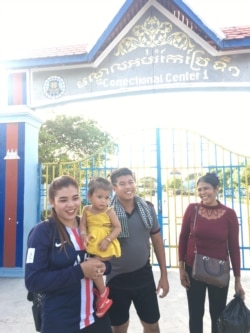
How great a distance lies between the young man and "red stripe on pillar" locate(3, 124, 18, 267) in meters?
3.22

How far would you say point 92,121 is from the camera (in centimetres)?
1995

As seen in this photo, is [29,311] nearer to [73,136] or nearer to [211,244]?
[211,244]

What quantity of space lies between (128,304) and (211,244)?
0.78 meters

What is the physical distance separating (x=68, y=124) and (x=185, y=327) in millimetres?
16405

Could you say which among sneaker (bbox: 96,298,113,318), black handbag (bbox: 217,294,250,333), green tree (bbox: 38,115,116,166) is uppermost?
green tree (bbox: 38,115,116,166)

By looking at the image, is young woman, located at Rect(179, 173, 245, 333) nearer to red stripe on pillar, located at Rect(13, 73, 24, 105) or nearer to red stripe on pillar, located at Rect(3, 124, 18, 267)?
red stripe on pillar, located at Rect(3, 124, 18, 267)

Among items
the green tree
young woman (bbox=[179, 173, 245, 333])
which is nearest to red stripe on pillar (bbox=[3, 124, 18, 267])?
young woman (bbox=[179, 173, 245, 333])

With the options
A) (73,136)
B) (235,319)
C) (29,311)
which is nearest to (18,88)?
(29,311)

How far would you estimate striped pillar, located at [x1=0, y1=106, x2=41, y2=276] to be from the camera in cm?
486

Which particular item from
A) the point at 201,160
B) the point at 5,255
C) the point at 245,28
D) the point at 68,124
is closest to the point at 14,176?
the point at 5,255

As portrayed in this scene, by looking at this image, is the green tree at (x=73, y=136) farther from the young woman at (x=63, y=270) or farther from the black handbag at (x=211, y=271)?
the young woman at (x=63, y=270)

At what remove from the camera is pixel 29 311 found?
3.51 meters

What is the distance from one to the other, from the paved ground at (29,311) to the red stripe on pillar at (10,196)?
49 centimetres

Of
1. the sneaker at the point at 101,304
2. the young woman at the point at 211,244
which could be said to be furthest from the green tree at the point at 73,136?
the sneaker at the point at 101,304
